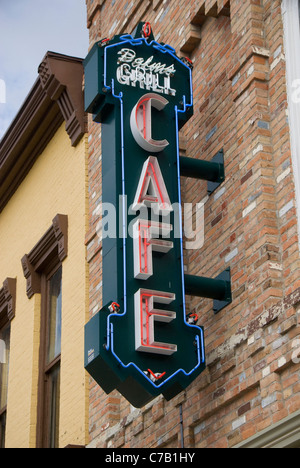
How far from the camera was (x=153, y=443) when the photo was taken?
31.4ft

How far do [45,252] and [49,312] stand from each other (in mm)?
908

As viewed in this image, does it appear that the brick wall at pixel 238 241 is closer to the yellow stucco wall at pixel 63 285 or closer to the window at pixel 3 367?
the yellow stucco wall at pixel 63 285

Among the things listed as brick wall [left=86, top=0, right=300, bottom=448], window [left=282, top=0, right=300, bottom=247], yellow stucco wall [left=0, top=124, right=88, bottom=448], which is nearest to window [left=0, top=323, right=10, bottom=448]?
yellow stucco wall [left=0, top=124, right=88, bottom=448]

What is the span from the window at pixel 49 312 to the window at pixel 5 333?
76 centimetres

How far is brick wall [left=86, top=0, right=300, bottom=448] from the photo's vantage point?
809 cm

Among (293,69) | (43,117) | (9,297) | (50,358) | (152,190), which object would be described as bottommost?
(152,190)

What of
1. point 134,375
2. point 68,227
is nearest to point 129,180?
point 134,375

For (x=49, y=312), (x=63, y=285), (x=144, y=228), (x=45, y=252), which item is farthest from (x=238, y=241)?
(x=45, y=252)

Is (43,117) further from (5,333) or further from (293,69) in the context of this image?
(293,69)

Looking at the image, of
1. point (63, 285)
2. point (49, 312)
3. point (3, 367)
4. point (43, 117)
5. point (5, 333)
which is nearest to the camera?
point (63, 285)

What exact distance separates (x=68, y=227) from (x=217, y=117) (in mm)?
3852

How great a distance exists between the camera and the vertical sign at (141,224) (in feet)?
28.0

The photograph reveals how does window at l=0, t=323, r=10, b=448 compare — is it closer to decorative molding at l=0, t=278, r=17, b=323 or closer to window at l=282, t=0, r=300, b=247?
decorative molding at l=0, t=278, r=17, b=323

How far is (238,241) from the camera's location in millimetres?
9141
